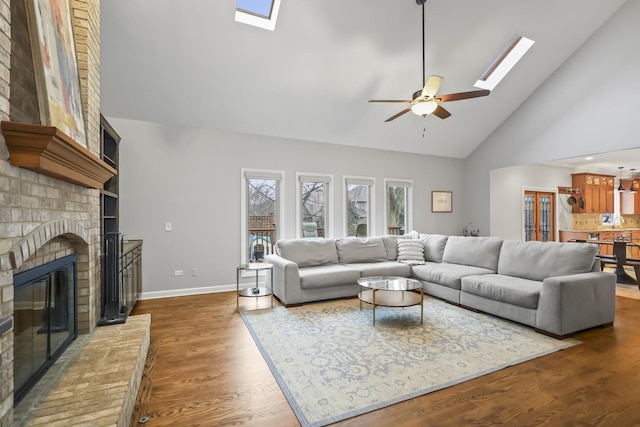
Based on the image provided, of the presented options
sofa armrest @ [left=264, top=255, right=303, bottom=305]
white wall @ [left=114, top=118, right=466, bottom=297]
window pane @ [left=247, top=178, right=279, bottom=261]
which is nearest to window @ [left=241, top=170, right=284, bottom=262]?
window pane @ [left=247, top=178, right=279, bottom=261]

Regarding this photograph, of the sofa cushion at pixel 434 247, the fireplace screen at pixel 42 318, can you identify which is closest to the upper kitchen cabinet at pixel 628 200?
the sofa cushion at pixel 434 247

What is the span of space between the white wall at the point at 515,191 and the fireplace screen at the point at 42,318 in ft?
23.7

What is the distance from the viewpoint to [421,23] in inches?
159

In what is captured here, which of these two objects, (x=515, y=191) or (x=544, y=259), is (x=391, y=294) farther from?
(x=515, y=191)

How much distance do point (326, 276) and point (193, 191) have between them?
2.42 meters

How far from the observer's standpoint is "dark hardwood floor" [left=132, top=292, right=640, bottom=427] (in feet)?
6.09

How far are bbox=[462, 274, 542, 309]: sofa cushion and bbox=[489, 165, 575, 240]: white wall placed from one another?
347 centimetres

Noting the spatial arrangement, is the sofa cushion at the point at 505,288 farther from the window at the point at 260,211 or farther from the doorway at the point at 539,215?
the doorway at the point at 539,215

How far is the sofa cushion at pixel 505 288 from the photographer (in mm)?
3199

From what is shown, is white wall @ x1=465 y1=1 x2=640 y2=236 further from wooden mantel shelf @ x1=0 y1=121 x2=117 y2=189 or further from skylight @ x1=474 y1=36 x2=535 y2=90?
wooden mantel shelf @ x1=0 y1=121 x2=117 y2=189

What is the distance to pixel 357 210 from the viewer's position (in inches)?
241

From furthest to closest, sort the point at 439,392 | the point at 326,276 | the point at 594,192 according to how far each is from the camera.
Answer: the point at 594,192 → the point at 326,276 → the point at 439,392

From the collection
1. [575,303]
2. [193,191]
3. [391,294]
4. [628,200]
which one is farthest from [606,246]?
[193,191]

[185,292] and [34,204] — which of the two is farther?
[185,292]
